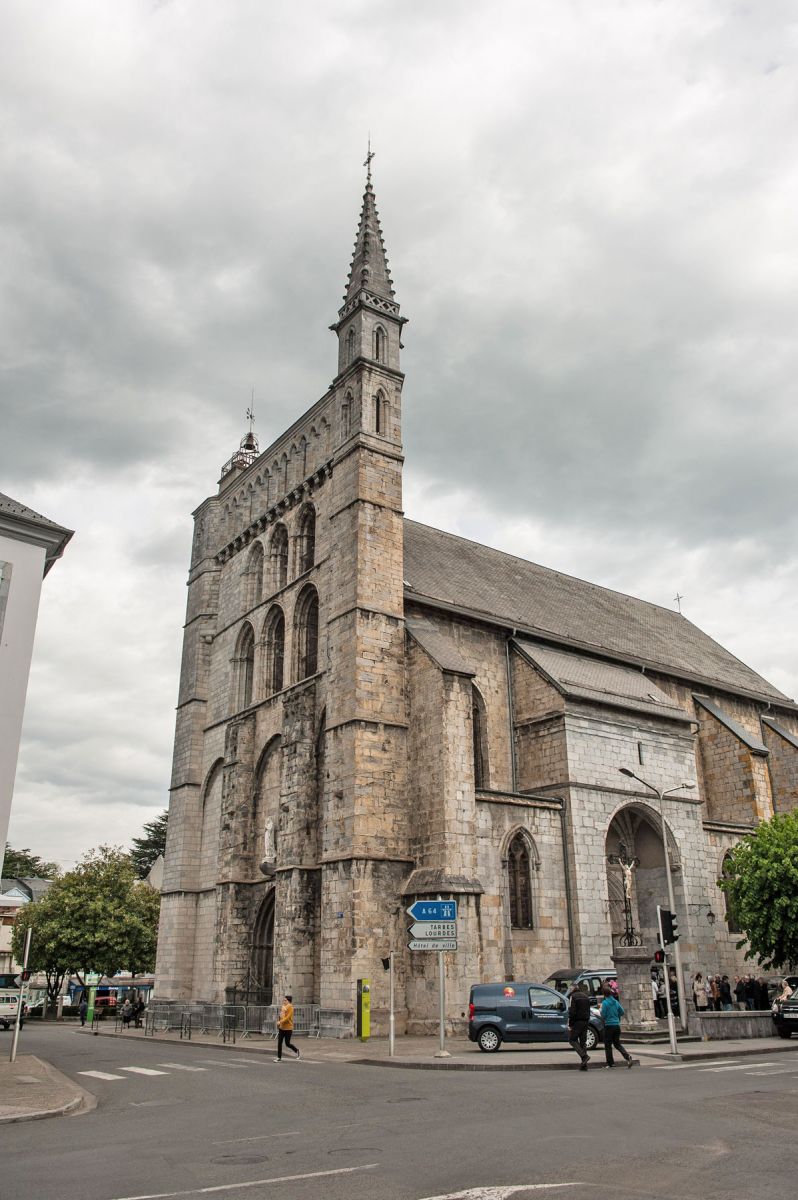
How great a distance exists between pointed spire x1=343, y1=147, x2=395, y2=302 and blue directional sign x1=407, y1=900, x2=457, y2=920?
799 inches

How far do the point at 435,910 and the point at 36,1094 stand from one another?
27.1ft

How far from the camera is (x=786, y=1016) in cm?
2083

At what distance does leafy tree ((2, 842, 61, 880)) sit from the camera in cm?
8206

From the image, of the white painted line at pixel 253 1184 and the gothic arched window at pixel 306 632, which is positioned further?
the gothic arched window at pixel 306 632

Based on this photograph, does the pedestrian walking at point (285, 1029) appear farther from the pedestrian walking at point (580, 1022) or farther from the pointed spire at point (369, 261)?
the pointed spire at point (369, 261)

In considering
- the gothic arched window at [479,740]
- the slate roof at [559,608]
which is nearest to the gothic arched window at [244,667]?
the slate roof at [559,608]

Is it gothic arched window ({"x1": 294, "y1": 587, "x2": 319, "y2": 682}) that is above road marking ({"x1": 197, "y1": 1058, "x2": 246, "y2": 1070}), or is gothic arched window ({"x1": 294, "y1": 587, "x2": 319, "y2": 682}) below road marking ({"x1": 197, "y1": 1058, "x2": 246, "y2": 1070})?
above

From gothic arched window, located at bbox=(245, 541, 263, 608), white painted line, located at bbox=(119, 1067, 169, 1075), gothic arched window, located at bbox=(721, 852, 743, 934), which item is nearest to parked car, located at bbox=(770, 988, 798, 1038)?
gothic arched window, located at bbox=(721, 852, 743, 934)

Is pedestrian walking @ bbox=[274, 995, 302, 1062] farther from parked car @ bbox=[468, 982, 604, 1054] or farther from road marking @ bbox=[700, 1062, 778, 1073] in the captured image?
road marking @ bbox=[700, 1062, 778, 1073]

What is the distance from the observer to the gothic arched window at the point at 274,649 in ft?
103

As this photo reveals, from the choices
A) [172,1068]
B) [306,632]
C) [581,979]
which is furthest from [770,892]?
[172,1068]

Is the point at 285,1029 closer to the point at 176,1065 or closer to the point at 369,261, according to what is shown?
the point at 176,1065

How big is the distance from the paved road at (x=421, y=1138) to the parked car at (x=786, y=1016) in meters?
7.35

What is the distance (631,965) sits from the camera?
65.9ft
